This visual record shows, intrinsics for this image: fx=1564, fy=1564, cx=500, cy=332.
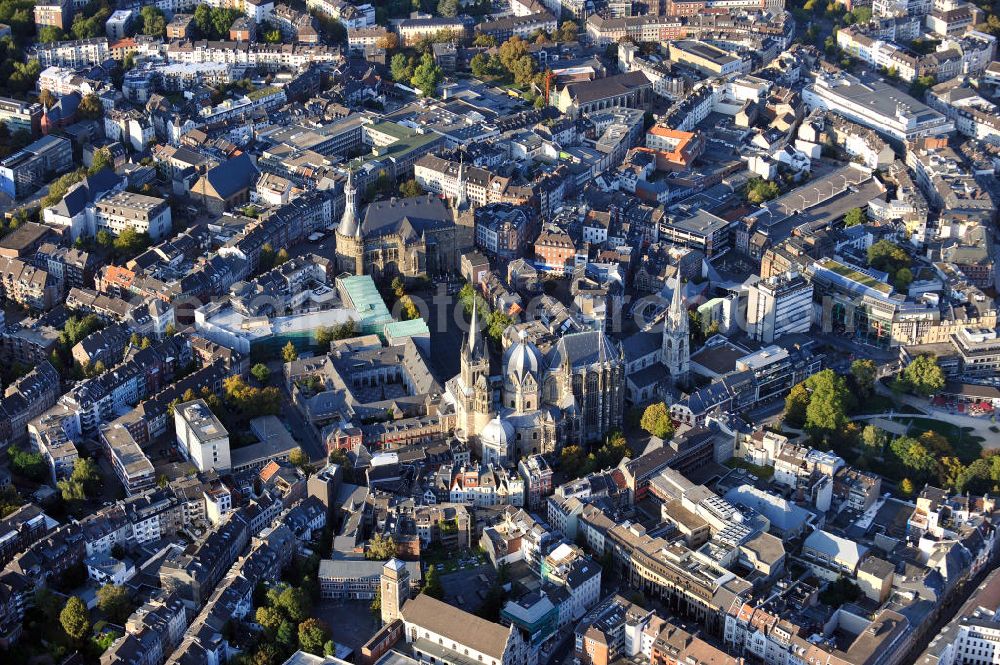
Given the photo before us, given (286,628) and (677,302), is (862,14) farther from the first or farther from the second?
(286,628)

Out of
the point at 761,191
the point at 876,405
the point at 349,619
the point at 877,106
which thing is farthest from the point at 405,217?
the point at 877,106

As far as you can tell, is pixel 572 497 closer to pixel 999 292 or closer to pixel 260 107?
pixel 999 292

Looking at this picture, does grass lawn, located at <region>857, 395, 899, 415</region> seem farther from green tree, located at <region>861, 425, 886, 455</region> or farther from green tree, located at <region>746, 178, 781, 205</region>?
green tree, located at <region>746, 178, 781, 205</region>

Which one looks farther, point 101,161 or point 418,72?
point 418,72

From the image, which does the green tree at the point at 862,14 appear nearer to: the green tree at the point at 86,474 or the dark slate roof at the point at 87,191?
the dark slate roof at the point at 87,191

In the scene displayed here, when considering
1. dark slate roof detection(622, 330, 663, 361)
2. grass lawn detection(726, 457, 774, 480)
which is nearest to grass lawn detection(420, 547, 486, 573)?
grass lawn detection(726, 457, 774, 480)

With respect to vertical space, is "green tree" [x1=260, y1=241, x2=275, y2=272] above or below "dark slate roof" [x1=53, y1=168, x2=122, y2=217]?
below

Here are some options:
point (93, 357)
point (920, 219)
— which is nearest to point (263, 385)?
point (93, 357)
